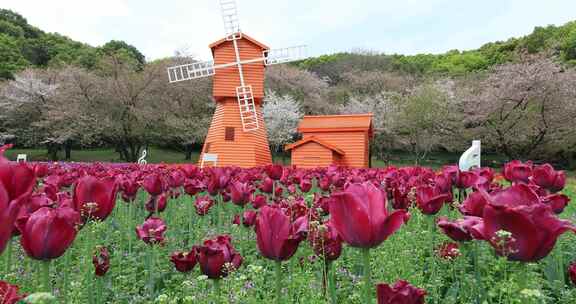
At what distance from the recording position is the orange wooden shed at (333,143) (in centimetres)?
2270

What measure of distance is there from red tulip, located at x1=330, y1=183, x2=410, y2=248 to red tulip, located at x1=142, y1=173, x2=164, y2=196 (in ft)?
10.4

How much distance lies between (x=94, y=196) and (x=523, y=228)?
2072mm

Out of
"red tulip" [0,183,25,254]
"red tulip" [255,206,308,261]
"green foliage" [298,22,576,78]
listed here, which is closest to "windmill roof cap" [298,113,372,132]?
"red tulip" [255,206,308,261]

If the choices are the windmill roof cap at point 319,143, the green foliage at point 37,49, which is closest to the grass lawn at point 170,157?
the green foliage at point 37,49

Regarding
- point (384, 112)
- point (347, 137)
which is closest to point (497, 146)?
point (384, 112)

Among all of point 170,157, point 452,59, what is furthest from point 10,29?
point 452,59

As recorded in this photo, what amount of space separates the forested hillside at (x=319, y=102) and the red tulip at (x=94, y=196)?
3288 centimetres

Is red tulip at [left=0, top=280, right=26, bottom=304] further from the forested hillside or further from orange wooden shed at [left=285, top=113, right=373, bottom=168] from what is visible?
the forested hillside

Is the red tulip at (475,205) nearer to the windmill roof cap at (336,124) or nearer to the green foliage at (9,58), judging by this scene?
the windmill roof cap at (336,124)

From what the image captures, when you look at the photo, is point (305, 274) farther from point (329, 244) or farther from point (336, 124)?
point (336, 124)

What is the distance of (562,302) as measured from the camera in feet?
11.1

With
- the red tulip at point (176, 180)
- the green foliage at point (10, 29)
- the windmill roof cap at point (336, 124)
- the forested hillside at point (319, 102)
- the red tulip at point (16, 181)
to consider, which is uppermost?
the green foliage at point (10, 29)

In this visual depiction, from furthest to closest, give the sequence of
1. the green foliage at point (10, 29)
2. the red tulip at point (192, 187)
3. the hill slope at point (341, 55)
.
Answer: the green foliage at point (10, 29) → the hill slope at point (341, 55) → the red tulip at point (192, 187)

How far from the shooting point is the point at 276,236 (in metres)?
1.88
